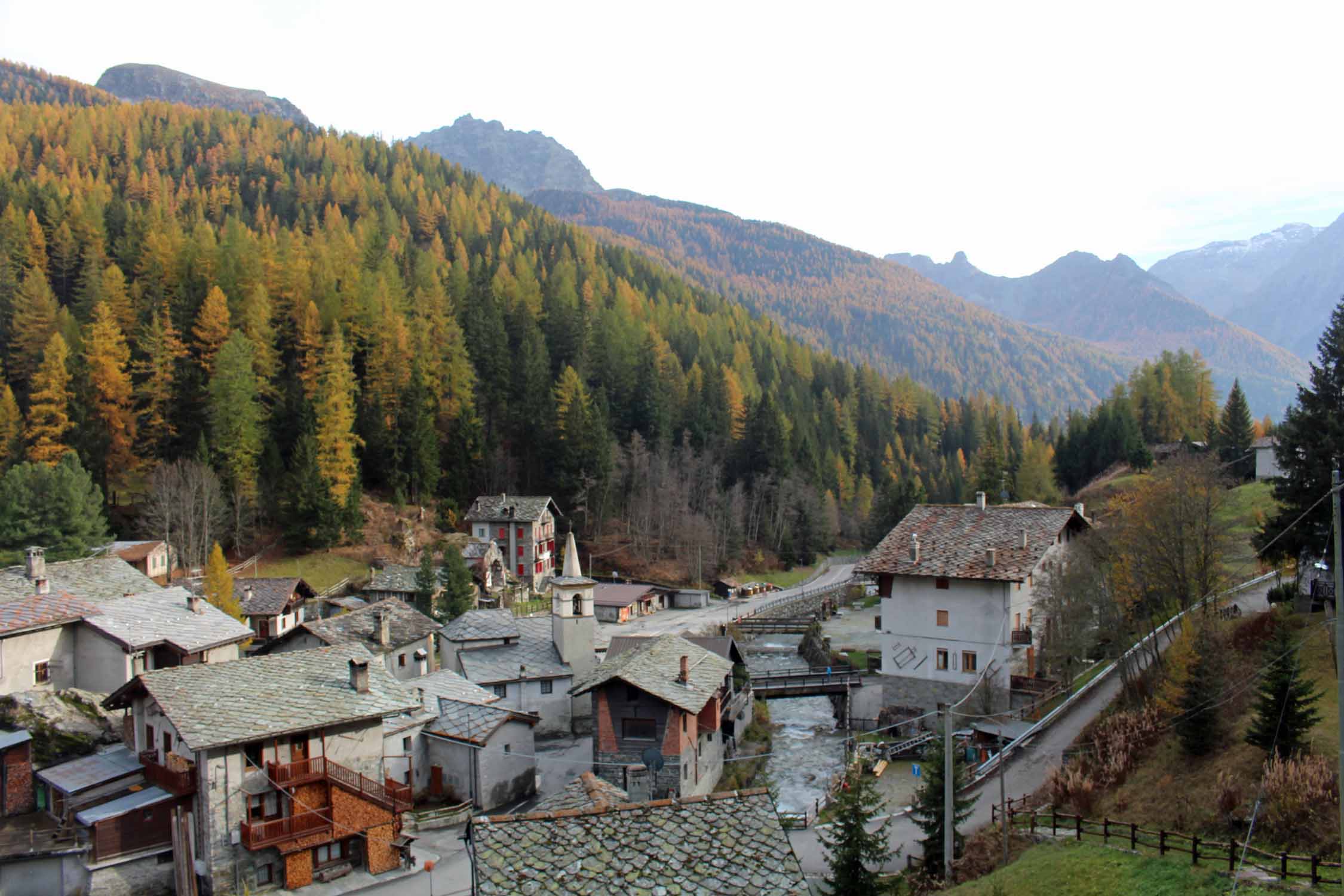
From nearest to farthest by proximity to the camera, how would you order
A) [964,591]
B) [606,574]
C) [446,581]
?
[964,591] < [446,581] < [606,574]

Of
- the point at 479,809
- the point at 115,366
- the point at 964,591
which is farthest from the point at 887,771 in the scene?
the point at 115,366

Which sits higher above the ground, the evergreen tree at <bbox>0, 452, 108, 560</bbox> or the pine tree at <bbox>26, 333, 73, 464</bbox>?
the pine tree at <bbox>26, 333, 73, 464</bbox>

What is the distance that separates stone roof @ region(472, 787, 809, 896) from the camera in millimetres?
14992

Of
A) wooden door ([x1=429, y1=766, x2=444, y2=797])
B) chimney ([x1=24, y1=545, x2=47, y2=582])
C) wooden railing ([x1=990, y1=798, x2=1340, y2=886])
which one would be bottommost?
wooden door ([x1=429, y1=766, x2=444, y2=797])

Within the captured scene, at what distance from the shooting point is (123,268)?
9525 cm

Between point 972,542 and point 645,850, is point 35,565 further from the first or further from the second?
point 972,542

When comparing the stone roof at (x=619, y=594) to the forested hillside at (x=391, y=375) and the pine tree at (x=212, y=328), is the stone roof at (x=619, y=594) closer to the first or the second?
the forested hillside at (x=391, y=375)

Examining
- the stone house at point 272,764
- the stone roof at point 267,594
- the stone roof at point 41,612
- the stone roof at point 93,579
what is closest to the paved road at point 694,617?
the stone roof at point 267,594

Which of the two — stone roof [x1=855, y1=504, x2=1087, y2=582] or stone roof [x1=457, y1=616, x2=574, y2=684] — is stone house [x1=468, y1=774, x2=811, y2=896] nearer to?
stone roof [x1=855, y1=504, x2=1087, y2=582]

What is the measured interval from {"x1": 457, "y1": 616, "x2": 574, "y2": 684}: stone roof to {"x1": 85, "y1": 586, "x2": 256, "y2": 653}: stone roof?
35.2 ft

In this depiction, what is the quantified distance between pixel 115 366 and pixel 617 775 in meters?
60.9

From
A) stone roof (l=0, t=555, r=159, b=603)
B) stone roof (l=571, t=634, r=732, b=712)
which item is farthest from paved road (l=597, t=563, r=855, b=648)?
stone roof (l=0, t=555, r=159, b=603)

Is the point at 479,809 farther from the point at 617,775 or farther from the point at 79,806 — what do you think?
the point at 79,806

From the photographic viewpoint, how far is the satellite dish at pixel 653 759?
3625 cm
